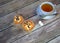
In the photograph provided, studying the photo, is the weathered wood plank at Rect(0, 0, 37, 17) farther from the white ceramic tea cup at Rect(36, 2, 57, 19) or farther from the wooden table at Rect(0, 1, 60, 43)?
the white ceramic tea cup at Rect(36, 2, 57, 19)

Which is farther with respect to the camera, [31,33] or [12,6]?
[12,6]

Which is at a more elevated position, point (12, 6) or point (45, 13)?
A: point (12, 6)

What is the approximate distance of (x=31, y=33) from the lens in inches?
→ 47.4

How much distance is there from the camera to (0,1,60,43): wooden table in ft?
3.85

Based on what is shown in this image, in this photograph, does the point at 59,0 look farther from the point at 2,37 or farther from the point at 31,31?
the point at 2,37

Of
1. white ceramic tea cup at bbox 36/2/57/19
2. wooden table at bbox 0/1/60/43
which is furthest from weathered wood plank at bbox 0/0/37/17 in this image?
white ceramic tea cup at bbox 36/2/57/19

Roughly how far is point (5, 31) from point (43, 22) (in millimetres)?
324

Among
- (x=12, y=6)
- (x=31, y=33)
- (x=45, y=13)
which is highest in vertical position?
(x=12, y=6)

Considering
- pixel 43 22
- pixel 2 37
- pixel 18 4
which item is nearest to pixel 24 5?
pixel 18 4

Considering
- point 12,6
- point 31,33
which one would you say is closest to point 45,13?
point 31,33

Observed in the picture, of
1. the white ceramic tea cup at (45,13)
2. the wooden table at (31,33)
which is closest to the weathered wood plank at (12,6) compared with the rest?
the wooden table at (31,33)

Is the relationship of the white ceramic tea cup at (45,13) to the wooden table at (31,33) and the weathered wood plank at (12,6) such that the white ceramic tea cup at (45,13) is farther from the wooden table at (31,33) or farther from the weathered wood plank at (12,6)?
the weathered wood plank at (12,6)

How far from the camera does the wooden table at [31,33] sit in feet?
3.85

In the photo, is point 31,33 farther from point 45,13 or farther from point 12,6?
point 12,6
